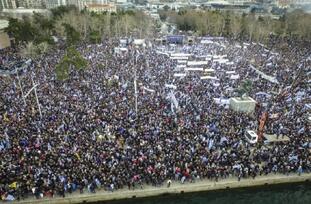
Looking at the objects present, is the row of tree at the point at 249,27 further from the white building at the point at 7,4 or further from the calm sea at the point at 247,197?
the white building at the point at 7,4

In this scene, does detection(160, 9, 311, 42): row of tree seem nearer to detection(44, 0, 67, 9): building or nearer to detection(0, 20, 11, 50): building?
detection(0, 20, 11, 50): building

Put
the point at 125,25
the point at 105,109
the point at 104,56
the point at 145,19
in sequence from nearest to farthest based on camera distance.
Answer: the point at 105,109 → the point at 104,56 → the point at 125,25 → the point at 145,19

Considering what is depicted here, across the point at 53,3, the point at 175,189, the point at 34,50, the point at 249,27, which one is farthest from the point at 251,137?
the point at 53,3

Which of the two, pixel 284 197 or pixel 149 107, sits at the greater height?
pixel 149 107

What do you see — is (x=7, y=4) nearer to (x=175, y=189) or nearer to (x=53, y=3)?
(x=53, y=3)

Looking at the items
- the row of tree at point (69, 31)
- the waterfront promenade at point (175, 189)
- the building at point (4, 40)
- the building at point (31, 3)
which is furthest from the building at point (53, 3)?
the waterfront promenade at point (175, 189)

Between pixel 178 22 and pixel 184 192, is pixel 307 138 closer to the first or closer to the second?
pixel 184 192

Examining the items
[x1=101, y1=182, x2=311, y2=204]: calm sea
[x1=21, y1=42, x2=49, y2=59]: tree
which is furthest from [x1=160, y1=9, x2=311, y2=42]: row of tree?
[x1=101, y1=182, x2=311, y2=204]: calm sea

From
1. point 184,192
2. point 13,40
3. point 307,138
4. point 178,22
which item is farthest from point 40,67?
point 178,22
